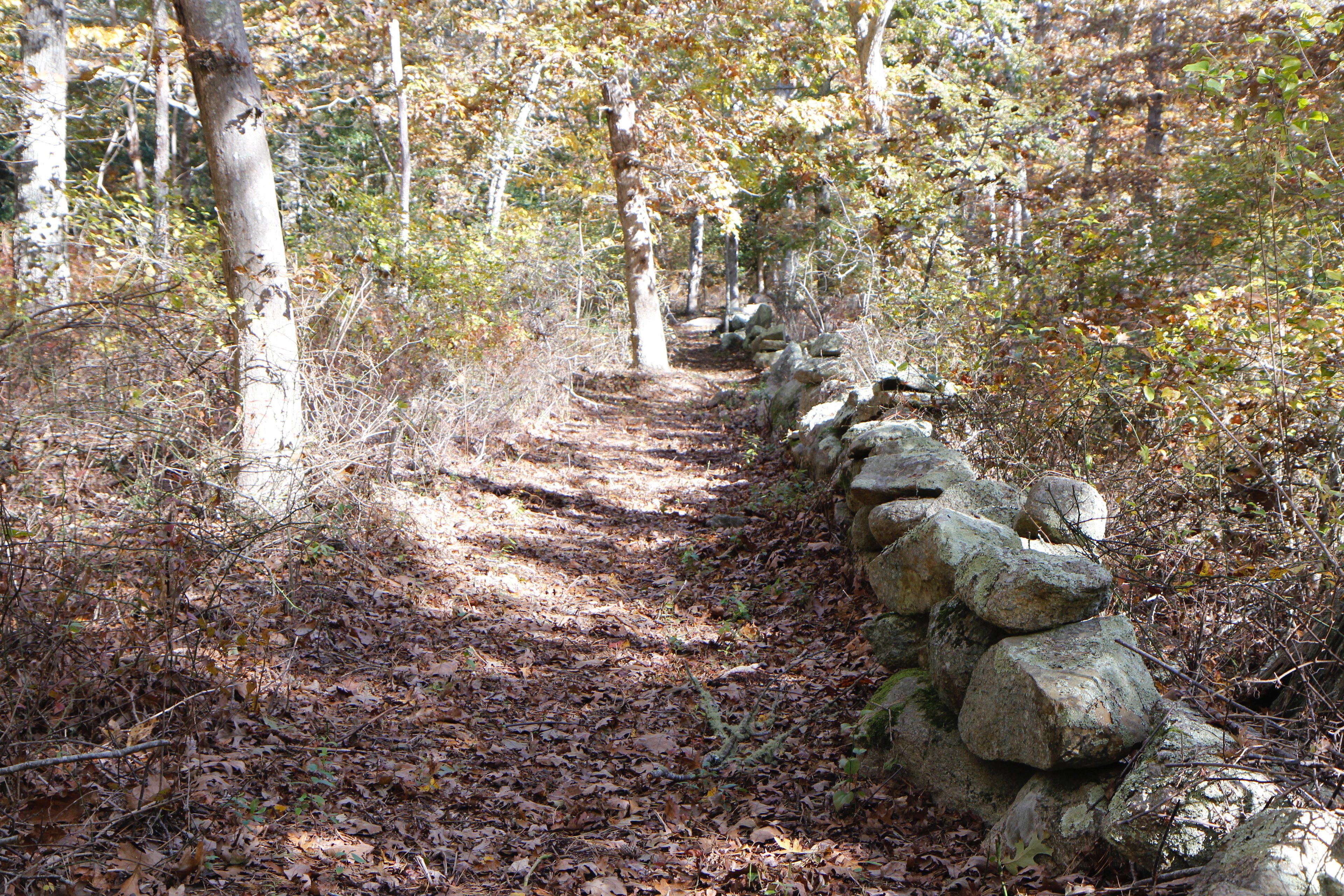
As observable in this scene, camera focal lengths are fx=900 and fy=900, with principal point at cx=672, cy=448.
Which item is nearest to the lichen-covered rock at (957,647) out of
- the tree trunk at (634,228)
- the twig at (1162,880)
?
the twig at (1162,880)

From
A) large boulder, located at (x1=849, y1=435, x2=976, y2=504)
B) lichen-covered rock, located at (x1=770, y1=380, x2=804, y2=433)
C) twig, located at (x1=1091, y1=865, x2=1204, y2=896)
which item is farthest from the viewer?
lichen-covered rock, located at (x1=770, y1=380, x2=804, y2=433)

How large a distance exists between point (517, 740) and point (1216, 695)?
3100 mm

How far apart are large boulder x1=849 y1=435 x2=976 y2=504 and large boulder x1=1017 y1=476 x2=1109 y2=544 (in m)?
0.98

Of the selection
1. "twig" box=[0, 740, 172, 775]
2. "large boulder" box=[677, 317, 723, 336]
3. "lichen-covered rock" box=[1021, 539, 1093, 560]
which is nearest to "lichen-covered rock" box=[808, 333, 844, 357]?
"lichen-covered rock" box=[1021, 539, 1093, 560]

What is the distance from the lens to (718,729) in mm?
4637

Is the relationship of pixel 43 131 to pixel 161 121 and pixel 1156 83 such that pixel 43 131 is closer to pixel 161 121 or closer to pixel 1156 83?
pixel 161 121

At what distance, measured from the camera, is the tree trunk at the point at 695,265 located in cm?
3077

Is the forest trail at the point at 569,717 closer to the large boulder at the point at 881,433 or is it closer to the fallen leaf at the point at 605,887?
the fallen leaf at the point at 605,887

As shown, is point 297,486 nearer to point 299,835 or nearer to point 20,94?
point 299,835

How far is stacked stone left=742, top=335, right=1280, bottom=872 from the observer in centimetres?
285

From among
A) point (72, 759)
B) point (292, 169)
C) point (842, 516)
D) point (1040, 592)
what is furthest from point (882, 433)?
point (292, 169)

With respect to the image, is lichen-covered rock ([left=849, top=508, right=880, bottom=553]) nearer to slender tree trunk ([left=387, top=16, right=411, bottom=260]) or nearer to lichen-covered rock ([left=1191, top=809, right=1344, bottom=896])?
lichen-covered rock ([left=1191, top=809, right=1344, bottom=896])

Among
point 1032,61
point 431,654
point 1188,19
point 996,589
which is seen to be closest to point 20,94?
point 431,654

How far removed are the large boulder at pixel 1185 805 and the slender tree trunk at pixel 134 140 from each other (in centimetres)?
1988
